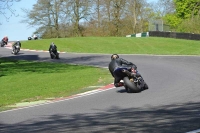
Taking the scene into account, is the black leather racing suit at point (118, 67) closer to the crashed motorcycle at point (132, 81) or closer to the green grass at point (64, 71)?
the crashed motorcycle at point (132, 81)

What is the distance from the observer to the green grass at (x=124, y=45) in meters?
40.9

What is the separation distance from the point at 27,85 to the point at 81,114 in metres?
9.04

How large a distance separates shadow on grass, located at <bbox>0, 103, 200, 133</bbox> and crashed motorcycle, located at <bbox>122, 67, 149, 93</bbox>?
3.07m

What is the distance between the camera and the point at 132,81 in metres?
14.4

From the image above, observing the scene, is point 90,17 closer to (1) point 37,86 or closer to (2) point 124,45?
(2) point 124,45

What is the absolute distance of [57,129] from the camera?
9000 millimetres

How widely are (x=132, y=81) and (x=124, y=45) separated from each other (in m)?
32.9

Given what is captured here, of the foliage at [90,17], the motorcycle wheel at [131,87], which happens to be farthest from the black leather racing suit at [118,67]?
the foliage at [90,17]

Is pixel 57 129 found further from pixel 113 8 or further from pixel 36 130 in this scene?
pixel 113 8

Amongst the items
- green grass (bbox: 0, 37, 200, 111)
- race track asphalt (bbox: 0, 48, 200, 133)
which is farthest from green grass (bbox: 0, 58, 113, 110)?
race track asphalt (bbox: 0, 48, 200, 133)

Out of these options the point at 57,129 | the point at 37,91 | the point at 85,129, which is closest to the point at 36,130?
the point at 57,129

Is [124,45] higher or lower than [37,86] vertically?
higher

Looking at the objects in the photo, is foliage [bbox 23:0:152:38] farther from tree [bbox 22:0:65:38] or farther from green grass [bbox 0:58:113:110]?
green grass [bbox 0:58:113:110]

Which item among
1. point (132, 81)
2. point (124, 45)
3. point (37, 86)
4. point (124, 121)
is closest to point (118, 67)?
point (132, 81)
